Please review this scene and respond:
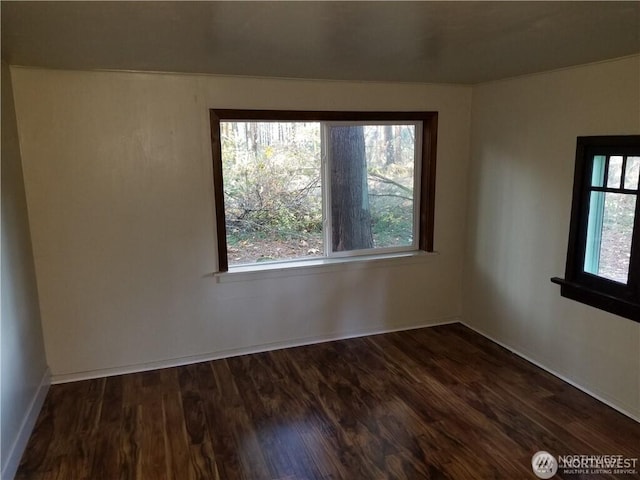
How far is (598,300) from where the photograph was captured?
9.43 feet

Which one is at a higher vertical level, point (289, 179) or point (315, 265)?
point (289, 179)

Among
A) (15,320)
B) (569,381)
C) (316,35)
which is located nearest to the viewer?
(316,35)

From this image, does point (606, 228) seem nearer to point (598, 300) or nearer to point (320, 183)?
point (598, 300)

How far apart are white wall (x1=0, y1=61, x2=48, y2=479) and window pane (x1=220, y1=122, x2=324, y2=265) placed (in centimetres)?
130

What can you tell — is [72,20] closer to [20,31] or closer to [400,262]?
[20,31]

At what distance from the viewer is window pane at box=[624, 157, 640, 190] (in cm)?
264

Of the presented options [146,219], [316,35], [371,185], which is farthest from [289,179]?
[316,35]

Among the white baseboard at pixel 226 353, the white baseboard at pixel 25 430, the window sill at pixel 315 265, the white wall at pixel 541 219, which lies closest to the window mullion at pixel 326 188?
the window sill at pixel 315 265

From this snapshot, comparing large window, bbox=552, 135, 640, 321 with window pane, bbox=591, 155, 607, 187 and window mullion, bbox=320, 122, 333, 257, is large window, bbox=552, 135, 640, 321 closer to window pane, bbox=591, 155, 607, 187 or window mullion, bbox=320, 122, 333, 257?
window pane, bbox=591, 155, 607, 187

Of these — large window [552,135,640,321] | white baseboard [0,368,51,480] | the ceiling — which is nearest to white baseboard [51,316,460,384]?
white baseboard [0,368,51,480]

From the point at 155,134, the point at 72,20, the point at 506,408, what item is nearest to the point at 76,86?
the point at 155,134

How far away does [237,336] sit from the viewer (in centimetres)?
361

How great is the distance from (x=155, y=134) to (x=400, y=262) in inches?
85.2

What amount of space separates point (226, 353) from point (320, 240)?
1157 mm
